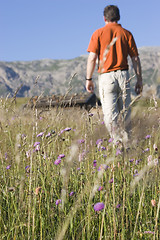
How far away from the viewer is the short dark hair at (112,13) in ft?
12.3

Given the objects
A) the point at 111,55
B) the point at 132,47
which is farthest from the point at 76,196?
the point at 132,47

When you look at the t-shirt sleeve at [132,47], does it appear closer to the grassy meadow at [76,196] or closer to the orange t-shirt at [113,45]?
the orange t-shirt at [113,45]

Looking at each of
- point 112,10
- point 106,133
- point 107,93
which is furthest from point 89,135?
point 112,10

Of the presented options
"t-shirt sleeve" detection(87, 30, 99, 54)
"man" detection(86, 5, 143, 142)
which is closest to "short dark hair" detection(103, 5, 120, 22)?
"man" detection(86, 5, 143, 142)

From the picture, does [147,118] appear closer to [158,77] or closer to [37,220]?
[37,220]

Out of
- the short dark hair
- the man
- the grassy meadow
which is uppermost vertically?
the short dark hair

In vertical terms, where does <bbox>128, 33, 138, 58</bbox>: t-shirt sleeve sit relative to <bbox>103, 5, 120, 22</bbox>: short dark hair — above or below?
below

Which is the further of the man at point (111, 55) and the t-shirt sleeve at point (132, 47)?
the t-shirt sleeve at point (132, 47)

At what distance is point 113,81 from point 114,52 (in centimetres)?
43

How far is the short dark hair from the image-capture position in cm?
376

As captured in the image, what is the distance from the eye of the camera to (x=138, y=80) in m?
3.99

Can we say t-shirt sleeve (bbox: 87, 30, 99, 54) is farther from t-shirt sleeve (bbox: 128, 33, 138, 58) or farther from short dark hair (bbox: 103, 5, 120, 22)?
t-shirt sleeve (bbox: 128, 33, 138, 58)

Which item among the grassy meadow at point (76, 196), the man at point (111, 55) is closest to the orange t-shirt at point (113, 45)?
the man at point (111, 55)

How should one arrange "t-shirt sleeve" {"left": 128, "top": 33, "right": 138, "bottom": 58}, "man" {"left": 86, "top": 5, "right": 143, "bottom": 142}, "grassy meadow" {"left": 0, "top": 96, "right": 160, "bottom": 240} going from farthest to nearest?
"t-shirt sleeve" {"left": 128, "top": 33, "right": 138, "bottom": 58}, "man" {"left": 86, "top": 5, "right": 143, "bottom": 142}, "grassy meadow" {"left": 0, "top": 96, "right": 160, "bottom": 240}
